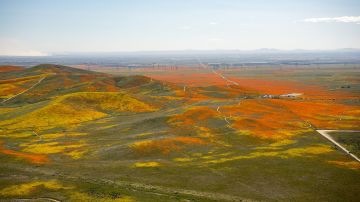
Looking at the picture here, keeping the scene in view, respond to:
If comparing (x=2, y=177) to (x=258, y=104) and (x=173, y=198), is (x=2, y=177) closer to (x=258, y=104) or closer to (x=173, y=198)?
(x=173, y=198)

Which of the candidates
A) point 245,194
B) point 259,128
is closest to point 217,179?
point 245,194

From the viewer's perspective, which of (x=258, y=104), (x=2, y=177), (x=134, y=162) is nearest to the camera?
(x=2, y=177)

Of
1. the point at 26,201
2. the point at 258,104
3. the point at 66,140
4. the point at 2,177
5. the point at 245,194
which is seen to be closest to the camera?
the point at 26,201

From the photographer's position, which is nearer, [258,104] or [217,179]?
[217,179]

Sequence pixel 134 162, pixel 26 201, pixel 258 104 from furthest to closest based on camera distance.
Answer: pixel 258 104, pixel 134 162, pixel 26 201

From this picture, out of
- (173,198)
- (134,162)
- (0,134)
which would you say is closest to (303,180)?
(173,198)

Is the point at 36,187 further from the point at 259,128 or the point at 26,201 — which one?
the point at 259,128
